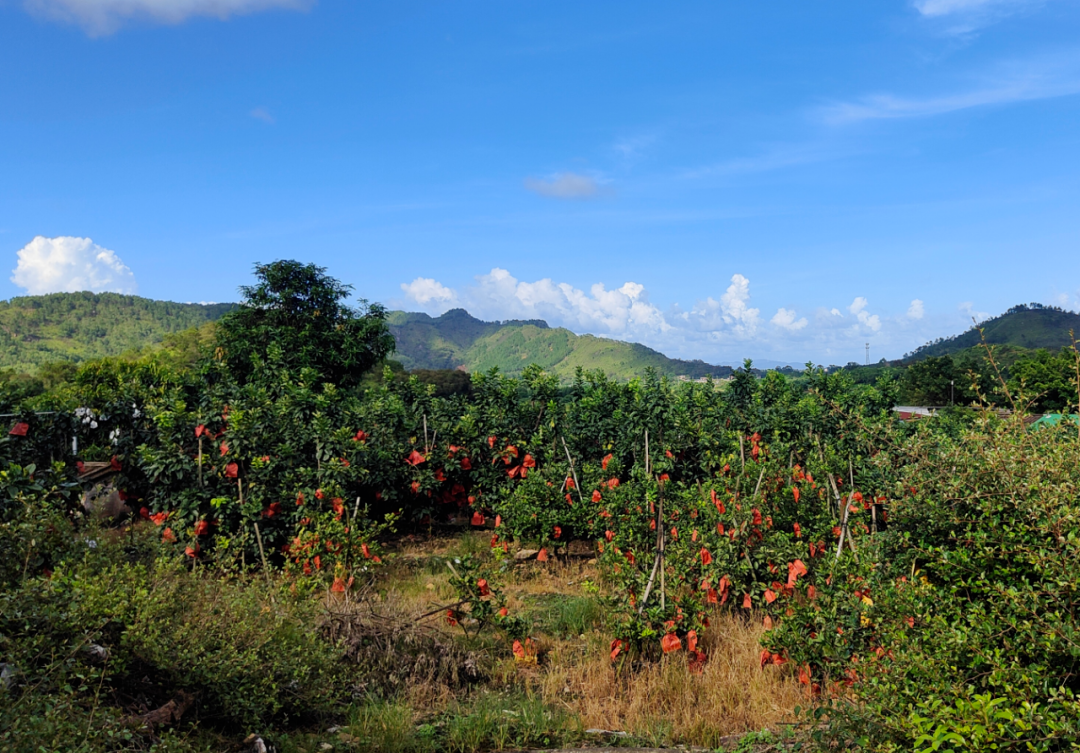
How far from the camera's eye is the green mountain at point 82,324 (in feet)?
367

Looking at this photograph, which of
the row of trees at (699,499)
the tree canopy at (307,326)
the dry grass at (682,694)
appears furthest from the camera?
the tree canopy at (307,326)

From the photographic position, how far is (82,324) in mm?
128625

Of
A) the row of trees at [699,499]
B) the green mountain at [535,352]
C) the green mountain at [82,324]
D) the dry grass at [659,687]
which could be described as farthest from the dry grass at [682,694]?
the green mountain at [82,324]

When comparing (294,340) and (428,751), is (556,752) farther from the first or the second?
(294,340)

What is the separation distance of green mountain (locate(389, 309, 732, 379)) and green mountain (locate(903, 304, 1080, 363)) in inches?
1471

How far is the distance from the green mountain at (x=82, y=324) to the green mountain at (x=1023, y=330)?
117798 mm

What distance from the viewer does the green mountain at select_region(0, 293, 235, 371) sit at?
111812 mm

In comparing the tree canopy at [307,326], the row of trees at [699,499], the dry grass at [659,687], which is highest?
the tree canopy at [307,326]

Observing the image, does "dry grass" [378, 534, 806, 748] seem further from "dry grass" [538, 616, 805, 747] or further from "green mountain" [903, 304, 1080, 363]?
"green mountain" [903, 304, 1080, 363]

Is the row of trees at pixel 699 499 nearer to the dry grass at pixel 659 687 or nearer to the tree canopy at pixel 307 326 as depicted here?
the dry grass at pixel 659 687

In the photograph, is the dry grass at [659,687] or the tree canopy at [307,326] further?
the tree canopy at [307,326]

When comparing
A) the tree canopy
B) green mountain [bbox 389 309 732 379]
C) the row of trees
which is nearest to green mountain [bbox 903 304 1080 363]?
green mountain [bbox 389 309 732 379]

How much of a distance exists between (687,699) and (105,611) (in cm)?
315

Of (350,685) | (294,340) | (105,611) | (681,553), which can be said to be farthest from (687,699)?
(294,340)
